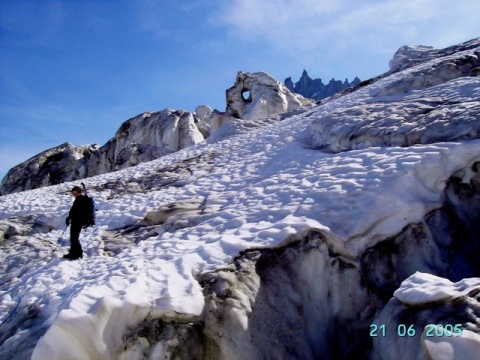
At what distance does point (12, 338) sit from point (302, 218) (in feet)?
16.0

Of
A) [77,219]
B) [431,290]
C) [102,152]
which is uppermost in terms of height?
[102,152]

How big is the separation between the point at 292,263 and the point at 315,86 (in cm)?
11901

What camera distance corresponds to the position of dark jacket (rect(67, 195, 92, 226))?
922 cm

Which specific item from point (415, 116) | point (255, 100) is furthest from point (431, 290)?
point (255, 100)

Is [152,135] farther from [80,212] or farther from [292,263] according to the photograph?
[292,263]

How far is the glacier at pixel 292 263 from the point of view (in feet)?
16.5

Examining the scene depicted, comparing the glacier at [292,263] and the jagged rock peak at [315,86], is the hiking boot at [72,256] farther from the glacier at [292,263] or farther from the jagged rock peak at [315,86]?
the jagged rock peak at [315,86]

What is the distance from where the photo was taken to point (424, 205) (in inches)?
280

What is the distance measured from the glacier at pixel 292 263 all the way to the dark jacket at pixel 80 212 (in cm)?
83

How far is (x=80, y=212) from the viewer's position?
9250 millimetres

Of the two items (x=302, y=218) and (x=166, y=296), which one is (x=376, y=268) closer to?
(x=302, y=218)

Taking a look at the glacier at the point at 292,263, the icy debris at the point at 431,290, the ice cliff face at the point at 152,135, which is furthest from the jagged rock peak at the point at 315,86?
the icy debris at the point at 431,290

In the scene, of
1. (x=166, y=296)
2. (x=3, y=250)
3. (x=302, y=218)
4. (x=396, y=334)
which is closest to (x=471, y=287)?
(x=396, y=334)

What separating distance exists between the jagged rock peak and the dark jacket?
10979 centimetres
